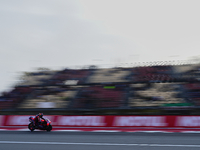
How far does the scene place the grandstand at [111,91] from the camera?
15.4 m

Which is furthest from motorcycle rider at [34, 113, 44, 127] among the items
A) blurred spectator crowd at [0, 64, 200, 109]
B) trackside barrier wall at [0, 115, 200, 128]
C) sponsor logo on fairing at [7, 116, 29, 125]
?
blurred spectator crowd at [0, 64, 200, 109]

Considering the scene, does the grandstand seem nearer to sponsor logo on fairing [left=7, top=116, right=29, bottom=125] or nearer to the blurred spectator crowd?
the blurred spectator crowd

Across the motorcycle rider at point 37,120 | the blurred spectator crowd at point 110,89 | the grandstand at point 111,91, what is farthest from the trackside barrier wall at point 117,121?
the motorcycle rider at point 37,120

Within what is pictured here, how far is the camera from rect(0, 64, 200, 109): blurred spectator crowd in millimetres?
15586

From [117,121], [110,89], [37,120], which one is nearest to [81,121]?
[117,121]

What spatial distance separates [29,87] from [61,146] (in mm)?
12013

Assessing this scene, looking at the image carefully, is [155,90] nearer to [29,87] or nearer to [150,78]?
[150,78]

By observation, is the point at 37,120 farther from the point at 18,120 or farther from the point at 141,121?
the point at 141,121

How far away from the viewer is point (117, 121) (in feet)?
43.3

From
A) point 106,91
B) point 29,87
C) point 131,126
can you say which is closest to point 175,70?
point 106,91

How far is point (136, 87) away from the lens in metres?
17.0

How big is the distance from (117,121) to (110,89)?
4.38m

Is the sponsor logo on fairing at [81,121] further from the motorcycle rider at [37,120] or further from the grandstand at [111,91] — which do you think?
the motorcycle rider at [37,120]

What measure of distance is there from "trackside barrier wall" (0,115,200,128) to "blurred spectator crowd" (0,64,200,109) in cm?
223
